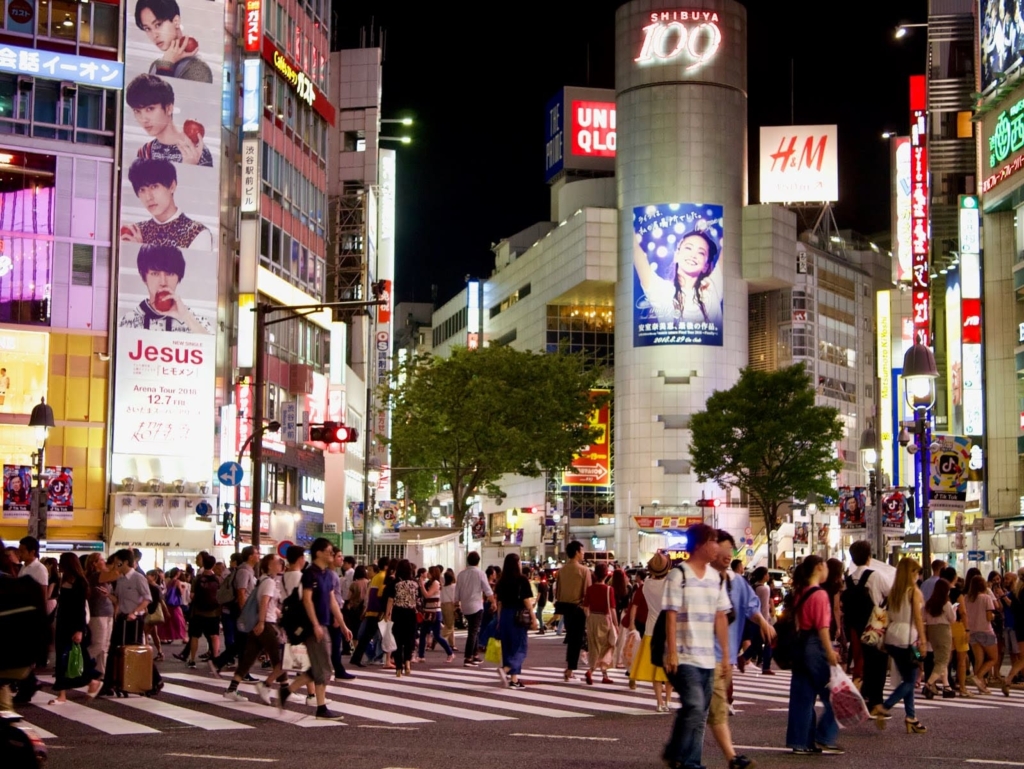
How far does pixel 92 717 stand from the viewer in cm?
1600

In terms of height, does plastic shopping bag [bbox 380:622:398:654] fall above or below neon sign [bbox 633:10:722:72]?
below

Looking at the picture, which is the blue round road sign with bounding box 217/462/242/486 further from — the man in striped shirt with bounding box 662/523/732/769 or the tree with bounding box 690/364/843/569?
the tree with bounding box 690/364/843/569

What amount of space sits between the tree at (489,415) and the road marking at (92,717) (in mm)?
39538

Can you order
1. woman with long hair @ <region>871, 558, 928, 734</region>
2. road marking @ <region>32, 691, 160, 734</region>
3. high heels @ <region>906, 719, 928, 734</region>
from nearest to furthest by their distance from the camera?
road marking @ <region>32, 691, 160, 734</region> → woman with long hair @ <region>871, 558, 928, 734</region> → high heels @ <region>906, 719, 928, 734</region>

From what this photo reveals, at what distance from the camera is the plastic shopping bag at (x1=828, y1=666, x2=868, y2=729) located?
12.9 meters

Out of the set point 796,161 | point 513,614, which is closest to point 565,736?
point 513,614

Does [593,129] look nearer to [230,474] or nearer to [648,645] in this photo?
[230,474]

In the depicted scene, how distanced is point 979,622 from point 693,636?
11838 mm

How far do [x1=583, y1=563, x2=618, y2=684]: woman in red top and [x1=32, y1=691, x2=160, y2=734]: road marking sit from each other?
23.9 feet

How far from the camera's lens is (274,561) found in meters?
18.0

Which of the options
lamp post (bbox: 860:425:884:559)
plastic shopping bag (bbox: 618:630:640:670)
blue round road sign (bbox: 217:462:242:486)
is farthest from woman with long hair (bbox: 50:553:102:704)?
lamp post (bbox: 860:425:884:559)

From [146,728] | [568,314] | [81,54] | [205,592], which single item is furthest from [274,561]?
[568,314]

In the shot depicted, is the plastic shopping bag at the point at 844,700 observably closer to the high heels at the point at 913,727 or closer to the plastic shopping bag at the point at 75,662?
the high heels at the point at 913,727

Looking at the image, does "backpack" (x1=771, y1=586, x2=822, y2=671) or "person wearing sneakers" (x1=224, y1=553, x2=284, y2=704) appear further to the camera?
"person wearing sneakers" (x1=224, y1=553, x2=284, y2=704)
